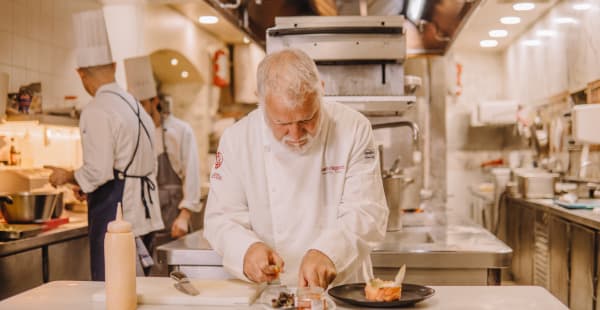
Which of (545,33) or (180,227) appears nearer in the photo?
(180,227)

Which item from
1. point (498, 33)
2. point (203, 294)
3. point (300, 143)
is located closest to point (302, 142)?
point (300, 143)

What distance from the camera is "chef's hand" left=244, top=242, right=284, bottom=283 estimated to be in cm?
187

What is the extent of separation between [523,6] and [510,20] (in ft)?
2.16

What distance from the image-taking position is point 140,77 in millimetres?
4938

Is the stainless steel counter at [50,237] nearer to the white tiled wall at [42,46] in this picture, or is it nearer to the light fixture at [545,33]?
the white tiled wall at [42,46]

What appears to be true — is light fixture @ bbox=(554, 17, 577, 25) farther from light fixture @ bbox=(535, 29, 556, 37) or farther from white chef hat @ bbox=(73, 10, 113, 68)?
white chef hat @ bbox=(73, 10, 113, 68)

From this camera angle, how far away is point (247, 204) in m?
2.36

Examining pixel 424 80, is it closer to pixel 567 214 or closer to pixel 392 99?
pixel 567 214

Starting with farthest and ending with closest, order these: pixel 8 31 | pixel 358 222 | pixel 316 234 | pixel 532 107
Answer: pixel 532 107
pixel 8 31
pixel 316 234
pixel 358 222

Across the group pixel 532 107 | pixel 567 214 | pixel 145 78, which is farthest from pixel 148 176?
pixel 532 107

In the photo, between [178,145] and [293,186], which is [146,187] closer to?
[178,145]

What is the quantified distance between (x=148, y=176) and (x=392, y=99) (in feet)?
4.91

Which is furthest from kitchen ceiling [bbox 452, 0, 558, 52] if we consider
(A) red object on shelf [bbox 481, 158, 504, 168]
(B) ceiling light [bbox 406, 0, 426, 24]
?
(A) red object on shelf [bbox 481, 158, 504, 168]

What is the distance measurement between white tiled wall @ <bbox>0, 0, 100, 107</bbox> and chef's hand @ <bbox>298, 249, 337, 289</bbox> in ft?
10.1
